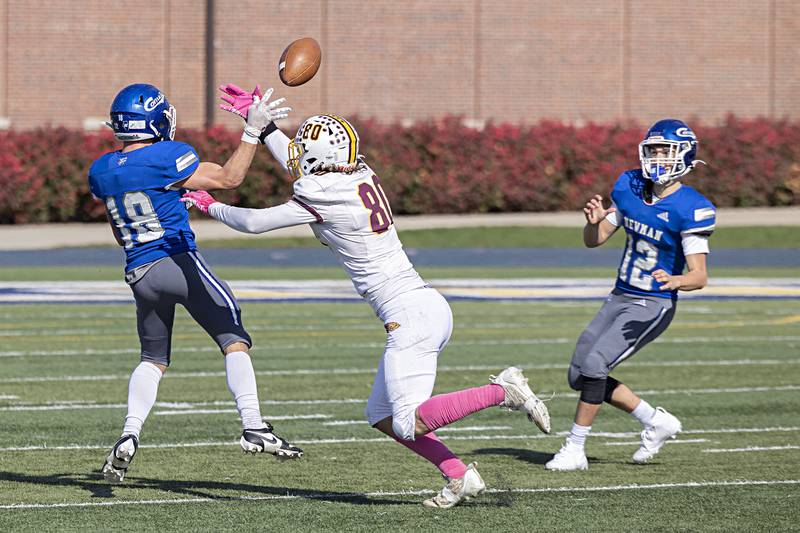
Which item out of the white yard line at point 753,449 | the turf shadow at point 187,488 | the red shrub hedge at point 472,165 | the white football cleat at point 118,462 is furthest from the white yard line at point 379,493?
the red shrub hedge at point 472,165

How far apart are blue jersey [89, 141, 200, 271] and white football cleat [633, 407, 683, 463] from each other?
2.89m

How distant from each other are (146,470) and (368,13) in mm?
24197

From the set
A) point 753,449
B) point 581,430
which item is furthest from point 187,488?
point 753,449

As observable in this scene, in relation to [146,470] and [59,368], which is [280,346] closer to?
[59,368]

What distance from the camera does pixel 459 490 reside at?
23.7ft

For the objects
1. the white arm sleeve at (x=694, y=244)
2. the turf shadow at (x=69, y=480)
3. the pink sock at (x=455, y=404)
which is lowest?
the turf shadow at (x=69, y=480)

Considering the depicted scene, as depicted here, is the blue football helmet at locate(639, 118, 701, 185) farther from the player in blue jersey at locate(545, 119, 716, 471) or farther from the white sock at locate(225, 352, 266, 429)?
the white sock at locate(225, 352, 266, 429)

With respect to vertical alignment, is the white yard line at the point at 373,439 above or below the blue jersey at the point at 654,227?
below

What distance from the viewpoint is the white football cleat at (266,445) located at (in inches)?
288

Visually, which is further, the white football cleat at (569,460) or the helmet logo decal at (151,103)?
the white football cleat at (569,460)

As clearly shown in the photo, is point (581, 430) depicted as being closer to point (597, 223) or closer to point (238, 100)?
point (597, 223)

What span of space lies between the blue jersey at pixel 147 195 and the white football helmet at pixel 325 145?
2.56ft

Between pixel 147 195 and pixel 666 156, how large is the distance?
2.97 m

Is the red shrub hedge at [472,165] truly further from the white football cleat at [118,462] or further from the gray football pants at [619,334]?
the white football cleat at [118,462]
